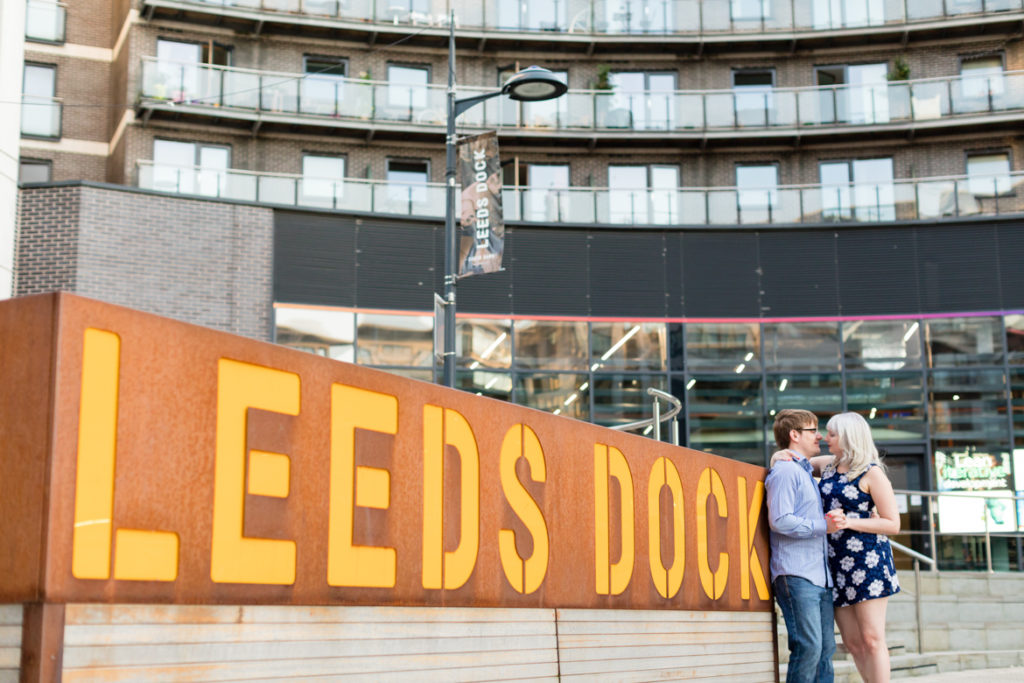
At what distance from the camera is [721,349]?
2508 cm

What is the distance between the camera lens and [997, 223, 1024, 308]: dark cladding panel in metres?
25.0

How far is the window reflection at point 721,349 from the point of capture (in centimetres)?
2503

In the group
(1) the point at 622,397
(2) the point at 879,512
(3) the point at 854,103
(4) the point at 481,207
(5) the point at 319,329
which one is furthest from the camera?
(3) the point at 854,103

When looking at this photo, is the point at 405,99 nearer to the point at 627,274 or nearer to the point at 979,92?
the point at 627,274

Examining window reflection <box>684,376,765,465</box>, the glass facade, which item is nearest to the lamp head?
the glass facade

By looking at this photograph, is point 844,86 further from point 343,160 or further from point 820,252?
point 343,160

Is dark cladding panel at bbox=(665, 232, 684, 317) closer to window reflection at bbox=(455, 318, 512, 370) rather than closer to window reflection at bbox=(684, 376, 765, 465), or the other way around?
window reflection at bbox=(684, 376, 765, 465)

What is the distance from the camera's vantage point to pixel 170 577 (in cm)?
312

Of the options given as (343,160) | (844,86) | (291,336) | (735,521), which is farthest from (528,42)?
(735,521)

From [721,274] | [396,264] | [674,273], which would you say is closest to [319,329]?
[396,264]

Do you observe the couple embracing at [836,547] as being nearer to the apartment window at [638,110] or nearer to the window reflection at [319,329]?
the window reflection at [319,329]

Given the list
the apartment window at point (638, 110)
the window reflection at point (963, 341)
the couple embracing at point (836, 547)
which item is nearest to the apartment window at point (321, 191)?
the apartment window at point (638, 110)

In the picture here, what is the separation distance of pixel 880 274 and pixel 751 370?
12.0 ft

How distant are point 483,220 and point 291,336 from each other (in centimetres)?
711
